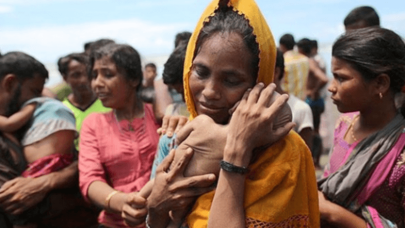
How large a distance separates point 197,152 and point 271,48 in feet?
1.48

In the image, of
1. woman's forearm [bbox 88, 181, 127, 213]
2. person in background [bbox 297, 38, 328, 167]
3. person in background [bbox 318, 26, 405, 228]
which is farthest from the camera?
person in background [bbox 297, 38, 328, 167]

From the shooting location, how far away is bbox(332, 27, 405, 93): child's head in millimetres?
2479

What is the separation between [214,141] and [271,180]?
0.23 metres

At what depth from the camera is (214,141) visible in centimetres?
168

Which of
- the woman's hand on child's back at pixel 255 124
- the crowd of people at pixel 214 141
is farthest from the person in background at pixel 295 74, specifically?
the woman's hand on child's back at pixel 255 124

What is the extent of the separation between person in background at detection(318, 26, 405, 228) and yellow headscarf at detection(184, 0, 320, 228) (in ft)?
2.34

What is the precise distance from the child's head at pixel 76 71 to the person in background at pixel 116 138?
147 cm

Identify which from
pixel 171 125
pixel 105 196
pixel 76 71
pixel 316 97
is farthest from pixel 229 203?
pixel 316 97

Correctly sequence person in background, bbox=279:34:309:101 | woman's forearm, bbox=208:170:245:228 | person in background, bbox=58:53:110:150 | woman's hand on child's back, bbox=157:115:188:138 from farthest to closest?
1. person in background, bbox=279:34:309:101
2. person in background, bbox=58:53:110:150
3. woman's hand on child's back, bbox=157:115:188:138
4. woman's forearm, bbox=208:170:245:228

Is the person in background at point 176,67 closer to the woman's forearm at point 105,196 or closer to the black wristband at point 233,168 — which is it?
the woman's forearm at point 105,196

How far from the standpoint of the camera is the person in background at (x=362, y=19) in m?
4.22

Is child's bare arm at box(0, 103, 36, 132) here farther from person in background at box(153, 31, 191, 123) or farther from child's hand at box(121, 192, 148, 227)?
person in background at box(153, 31, 191, 123)

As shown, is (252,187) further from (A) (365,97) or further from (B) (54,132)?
(B) (54,132)

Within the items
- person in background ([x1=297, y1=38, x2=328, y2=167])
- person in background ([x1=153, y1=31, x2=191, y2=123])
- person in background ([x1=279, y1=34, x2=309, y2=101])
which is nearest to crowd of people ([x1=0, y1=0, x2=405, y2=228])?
person in background ([x1=153, y1=31, x2=191, y2=123])
